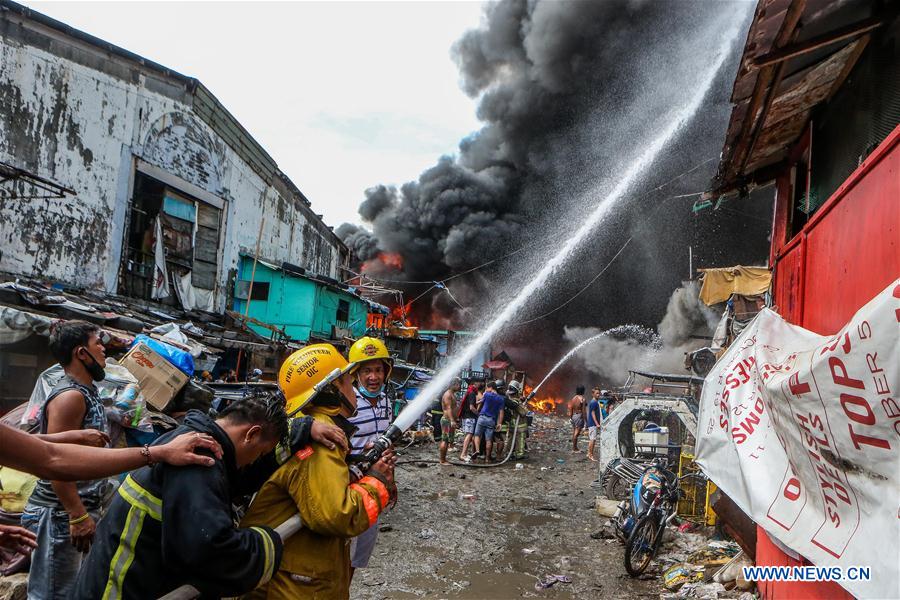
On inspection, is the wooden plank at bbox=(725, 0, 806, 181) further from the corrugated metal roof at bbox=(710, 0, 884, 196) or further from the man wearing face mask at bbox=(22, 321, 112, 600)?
the man wearing face mask at bbox=(22, 321, 112, 600)

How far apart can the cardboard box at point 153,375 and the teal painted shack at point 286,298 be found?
44.9ft

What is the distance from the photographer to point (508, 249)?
34.9m

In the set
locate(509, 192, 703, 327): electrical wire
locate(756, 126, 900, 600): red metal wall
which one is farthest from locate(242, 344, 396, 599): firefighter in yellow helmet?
locate(509, 192, 703, 327): electrical wire

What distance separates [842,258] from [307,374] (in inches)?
120

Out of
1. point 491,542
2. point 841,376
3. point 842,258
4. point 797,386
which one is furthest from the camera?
point 491,542

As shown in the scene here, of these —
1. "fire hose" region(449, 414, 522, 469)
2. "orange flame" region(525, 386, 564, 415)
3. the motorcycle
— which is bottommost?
"orange flame" region(525, 386, 564, 415)

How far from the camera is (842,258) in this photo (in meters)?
2.89

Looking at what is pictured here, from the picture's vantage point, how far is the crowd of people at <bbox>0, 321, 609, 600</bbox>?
1740 millimetres

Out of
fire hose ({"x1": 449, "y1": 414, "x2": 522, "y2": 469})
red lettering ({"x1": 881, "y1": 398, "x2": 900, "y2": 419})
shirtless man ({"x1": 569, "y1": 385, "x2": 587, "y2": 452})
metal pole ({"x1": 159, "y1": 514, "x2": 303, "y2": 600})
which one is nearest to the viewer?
red lettering ({"x1": 881, "y1": 398, "x2": 900, "y2": 419})

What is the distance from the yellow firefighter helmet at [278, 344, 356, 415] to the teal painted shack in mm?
15991

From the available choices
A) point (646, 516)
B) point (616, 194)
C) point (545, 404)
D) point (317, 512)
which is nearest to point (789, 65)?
point (317, 512)

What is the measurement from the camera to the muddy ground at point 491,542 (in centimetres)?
546

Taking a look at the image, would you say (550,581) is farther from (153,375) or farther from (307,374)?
(153,375)

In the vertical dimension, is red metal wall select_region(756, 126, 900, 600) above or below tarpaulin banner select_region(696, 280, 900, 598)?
above
